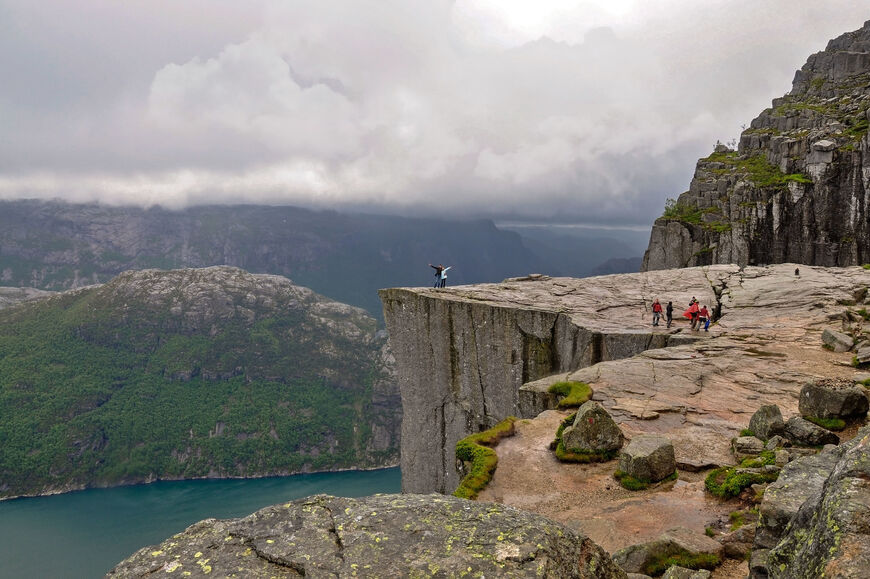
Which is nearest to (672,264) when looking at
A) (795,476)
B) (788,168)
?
(788,168)

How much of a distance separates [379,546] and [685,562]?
8.88 m

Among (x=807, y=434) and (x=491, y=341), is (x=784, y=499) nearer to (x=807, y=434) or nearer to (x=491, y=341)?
(x=807, y=434)

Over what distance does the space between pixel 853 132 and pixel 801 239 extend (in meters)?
Result: 20.9

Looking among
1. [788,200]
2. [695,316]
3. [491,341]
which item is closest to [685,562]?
[695,316]

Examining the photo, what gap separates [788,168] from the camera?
7938cm

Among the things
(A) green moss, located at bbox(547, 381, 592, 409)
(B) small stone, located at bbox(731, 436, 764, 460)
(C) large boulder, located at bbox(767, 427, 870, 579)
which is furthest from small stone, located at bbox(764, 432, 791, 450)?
(C) large boulder, located at bbox(767, 427, 870, 579)

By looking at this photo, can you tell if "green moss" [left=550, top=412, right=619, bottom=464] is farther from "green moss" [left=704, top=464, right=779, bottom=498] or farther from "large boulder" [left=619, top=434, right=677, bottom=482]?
"green moss" [left=704, top=464, right=779, bottom=498]

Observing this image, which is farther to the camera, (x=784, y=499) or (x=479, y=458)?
(x=479, y=458)

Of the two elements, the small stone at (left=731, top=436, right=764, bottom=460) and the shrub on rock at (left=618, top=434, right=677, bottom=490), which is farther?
the small stone at (left=731, top=436, right=764, bottom=460)

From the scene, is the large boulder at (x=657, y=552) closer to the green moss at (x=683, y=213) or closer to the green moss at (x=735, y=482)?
the green moss at (x=735, y=482)

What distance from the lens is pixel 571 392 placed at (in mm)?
26391

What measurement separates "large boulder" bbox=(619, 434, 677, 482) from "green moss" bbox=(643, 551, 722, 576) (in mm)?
5575

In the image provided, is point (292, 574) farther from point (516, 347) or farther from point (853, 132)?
point (853, 132)

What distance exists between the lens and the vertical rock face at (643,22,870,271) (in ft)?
233
